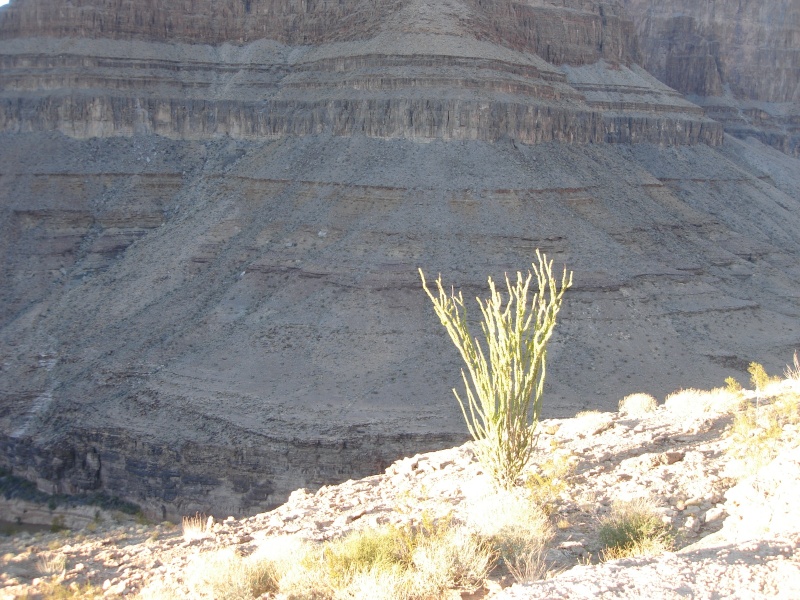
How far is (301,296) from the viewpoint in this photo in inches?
1713

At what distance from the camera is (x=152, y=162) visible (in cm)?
5609

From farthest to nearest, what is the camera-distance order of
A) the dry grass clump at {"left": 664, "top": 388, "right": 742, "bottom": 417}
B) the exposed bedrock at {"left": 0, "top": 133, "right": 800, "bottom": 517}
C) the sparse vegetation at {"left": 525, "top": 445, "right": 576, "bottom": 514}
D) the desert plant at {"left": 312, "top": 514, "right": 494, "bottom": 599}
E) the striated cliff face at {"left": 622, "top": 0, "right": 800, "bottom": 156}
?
1. the striated cliff face at {"left": 622, "top": 0, "right": 800, "bottom": 156}
2. the exposed bedrock at {"left": 0, "top": 133, "right": 800, "bottom": 517}
3. the dry grass clump at {"left": 664, "top": 388, "right": 742, "bottom": 417}
4. the sparse vegetation at {"left": 525, "top": 445, "right": 576, "bottom": 514}
5. the desert plant at {"left": 312, "top": 514, "right": 494, "bottom": 599}

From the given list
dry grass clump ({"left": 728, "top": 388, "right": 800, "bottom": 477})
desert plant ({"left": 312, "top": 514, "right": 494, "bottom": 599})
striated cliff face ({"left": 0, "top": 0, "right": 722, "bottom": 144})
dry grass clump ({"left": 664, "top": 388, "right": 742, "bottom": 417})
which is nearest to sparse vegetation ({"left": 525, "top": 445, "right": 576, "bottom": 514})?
desert plant ({"left": 312, "top": 514, "right": 494, "bottom": 599})

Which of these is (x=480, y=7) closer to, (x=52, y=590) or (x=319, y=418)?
(x=319, y=418)

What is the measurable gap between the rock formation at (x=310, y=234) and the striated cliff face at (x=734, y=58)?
24950 mm

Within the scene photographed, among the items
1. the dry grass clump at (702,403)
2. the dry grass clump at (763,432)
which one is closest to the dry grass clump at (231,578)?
the dry grass clump at (763,432)

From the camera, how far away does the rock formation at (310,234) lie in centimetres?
3800

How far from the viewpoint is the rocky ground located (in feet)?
34.9

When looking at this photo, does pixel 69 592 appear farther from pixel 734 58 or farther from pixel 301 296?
pixel 734 58

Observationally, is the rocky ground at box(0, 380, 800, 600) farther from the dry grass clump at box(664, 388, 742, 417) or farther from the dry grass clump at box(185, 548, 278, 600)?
the dry grass clump at box(185, 548, 278, 600)

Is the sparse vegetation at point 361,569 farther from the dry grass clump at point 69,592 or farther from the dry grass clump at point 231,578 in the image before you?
the dry grass clump at point 69,592

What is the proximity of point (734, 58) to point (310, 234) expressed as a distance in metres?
63.6

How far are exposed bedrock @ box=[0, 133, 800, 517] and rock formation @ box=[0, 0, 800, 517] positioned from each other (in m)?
0.13

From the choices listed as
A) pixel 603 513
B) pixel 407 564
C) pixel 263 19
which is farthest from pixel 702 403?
→ pixel 263 19
